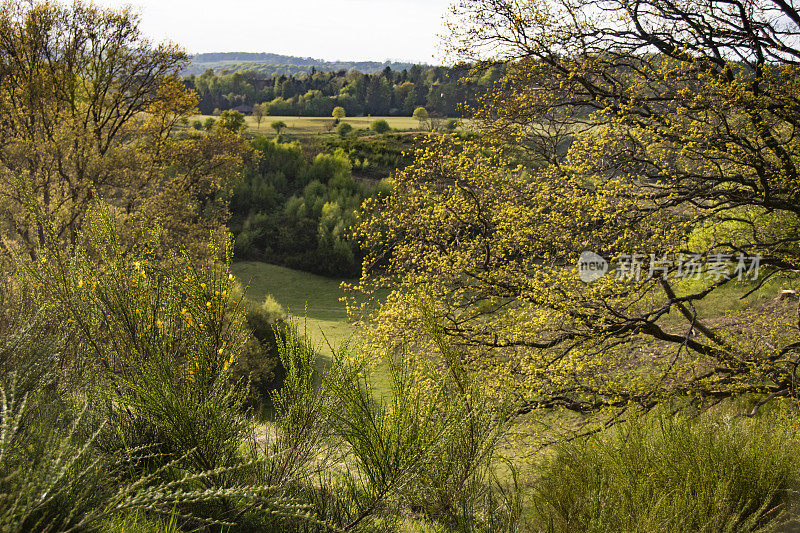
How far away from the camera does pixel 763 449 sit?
3369 millimetres

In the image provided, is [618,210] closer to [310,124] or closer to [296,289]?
[296,289]

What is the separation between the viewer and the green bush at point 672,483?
2.73 metres

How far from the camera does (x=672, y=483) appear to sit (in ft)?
10.1

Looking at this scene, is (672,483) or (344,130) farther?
(344,130)

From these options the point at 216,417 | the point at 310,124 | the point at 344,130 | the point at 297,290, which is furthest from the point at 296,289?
the point at 310,124

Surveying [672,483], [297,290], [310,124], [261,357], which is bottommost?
[297,290]

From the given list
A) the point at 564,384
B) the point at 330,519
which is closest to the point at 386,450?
the point at 330,519

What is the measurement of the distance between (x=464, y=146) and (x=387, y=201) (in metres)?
1.32

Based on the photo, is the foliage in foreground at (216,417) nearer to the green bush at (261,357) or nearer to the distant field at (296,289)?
the green bush at (261,357)

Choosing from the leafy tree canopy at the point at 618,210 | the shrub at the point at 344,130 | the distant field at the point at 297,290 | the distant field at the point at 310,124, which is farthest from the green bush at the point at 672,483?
the distant field at the point at 310,124

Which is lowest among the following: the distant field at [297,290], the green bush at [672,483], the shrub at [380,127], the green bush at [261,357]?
the distant field at [297,290]

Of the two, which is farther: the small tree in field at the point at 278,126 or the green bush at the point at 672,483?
the small tree in field at the point at 278,126

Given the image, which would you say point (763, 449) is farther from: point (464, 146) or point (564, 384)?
point (464, 146)

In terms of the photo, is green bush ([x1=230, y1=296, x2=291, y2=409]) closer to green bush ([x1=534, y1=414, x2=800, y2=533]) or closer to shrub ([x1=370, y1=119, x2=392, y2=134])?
green bush ([x1=534, y1=414, x2=800, y2=533])
